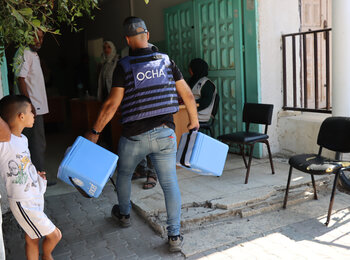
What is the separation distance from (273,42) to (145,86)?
10.8 feet

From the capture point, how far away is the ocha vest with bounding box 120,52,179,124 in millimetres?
2982

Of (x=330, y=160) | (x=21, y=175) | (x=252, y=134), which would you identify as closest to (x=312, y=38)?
(x=252, y=134)

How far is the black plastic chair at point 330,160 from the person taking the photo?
359 cm

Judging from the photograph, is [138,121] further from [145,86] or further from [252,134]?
[252,134]

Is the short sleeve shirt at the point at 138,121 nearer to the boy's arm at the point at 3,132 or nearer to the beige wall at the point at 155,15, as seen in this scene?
the boy's arm at the point at 3,132

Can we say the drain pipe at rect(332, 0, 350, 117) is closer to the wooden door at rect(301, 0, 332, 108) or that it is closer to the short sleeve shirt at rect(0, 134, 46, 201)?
the wooden door at rect(301, 0, 332, 108)

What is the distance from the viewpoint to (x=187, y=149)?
3.14 metres

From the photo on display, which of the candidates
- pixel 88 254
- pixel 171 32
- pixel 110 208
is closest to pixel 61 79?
pixel 171 32

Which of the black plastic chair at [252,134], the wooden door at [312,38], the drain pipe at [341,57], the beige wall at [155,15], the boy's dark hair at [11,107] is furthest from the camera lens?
the beige wall at [155,15]

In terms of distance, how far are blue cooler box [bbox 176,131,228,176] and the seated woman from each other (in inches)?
92.9

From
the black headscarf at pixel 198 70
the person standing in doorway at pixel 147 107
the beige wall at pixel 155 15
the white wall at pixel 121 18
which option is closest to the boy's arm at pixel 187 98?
the person standing in doorway at pixel 147 107

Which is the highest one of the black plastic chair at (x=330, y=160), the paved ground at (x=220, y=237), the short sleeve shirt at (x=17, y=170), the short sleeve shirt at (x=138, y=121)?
the short sleeve shirt at (x=138, y=121)

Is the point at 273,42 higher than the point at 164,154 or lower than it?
higher

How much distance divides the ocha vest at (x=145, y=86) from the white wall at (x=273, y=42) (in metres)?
2.95
